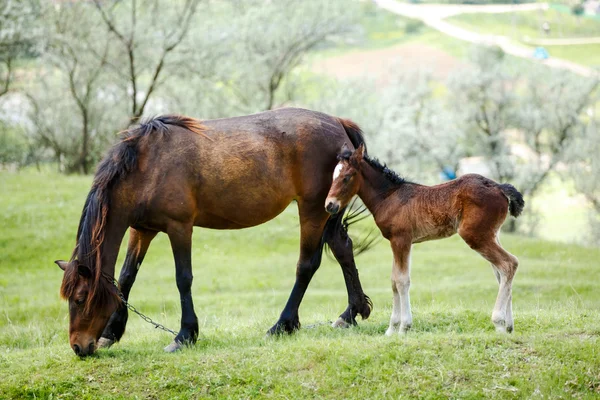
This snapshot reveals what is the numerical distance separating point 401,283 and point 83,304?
12.0 ft

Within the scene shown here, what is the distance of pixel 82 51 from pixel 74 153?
5.77 m

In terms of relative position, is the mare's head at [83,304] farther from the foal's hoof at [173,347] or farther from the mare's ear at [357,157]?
the mare's ear at [357,157]

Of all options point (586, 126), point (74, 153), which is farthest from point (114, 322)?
point (586, 126)

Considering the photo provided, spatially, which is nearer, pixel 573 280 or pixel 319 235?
pixel 319 235

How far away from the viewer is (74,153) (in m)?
35.4

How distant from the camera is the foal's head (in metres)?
8.48

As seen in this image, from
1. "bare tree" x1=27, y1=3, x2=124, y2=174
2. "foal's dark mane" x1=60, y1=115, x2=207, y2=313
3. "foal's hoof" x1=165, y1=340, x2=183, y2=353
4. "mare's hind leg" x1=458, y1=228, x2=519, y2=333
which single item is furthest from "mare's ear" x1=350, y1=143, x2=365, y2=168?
"bare tree" x1=27, y1=3, x2=124, y2=174

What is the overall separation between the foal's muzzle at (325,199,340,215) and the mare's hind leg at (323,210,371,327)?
1.10 metres

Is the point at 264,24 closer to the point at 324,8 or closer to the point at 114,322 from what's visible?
the point at 324,8

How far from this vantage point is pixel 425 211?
8.43m

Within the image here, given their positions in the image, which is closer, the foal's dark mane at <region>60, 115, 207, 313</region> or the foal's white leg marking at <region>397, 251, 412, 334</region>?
the foal's dark mane at <region>60, 115, 207, 313</region>

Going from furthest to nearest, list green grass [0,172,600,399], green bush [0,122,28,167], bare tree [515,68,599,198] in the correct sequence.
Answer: bare tree [515,68,599,198], green bush [0,122,28,167], green grass [0,172,600,399]

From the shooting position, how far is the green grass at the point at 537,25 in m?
68.4

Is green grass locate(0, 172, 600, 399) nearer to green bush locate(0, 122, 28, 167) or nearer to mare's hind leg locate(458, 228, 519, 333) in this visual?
mare's hind leg locate(458, 228, 519, 333)
